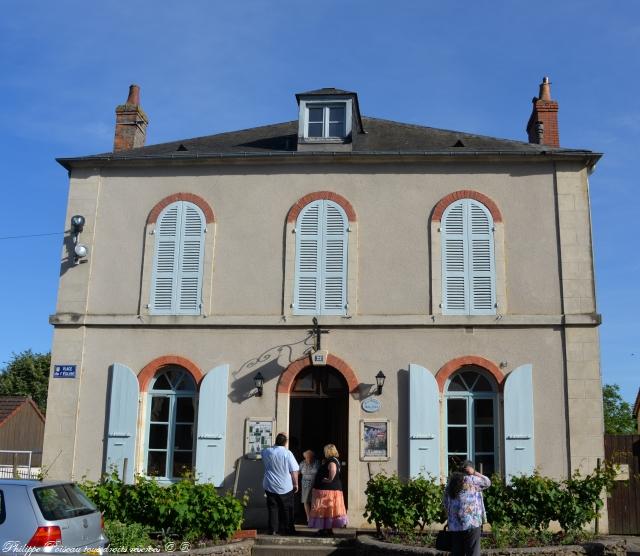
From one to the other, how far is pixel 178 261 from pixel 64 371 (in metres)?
2.76

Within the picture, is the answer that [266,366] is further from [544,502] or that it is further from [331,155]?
[544,502]

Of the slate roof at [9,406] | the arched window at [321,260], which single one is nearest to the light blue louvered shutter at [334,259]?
the arched window at [321,260]

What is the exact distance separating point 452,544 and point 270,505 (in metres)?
3.49

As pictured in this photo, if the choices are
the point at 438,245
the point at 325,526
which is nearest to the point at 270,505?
the point at 325,526

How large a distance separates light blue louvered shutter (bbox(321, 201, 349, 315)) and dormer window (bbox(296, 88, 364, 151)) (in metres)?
1.44

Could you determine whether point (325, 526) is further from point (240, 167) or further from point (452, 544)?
point (240, 167)

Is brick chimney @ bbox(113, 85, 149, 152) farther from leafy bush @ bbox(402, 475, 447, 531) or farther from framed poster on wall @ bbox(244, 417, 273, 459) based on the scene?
leafy bush @ bbox(402, 475, 447, 531)

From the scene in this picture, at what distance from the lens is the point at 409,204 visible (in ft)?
43.2

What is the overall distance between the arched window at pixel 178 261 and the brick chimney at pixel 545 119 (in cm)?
684

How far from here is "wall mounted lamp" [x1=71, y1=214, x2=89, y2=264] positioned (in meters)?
13.3

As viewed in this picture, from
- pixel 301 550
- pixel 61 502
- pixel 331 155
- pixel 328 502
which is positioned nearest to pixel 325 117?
pixel 331 155

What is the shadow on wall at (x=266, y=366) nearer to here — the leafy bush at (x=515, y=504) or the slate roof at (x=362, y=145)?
the leafy bush at (x=515, y=504)

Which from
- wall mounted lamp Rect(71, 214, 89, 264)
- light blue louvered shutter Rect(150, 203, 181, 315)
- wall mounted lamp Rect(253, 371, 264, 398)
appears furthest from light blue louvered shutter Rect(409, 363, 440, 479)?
wall mounted lamp Rect(71, 214, 89, 264)

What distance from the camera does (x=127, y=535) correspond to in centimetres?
896
